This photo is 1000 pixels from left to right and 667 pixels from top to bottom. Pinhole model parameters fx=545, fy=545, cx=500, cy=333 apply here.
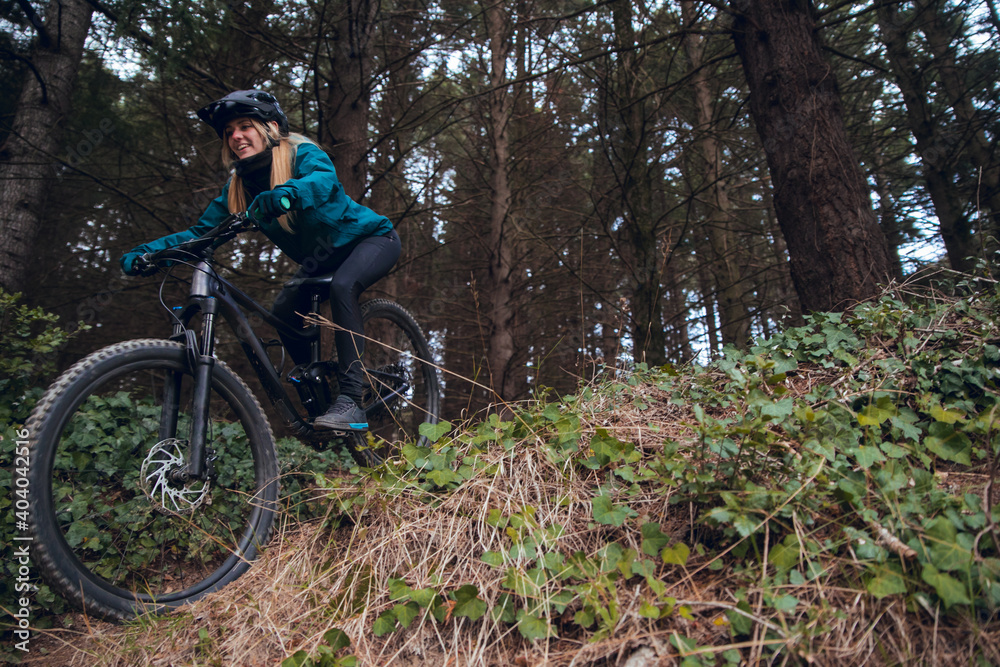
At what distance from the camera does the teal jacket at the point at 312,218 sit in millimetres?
2586

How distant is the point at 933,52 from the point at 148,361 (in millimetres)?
9824

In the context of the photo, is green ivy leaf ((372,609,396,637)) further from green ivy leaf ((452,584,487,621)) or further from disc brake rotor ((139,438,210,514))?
disc brake rotor ((139,438,210,514))

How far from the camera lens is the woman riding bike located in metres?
2.66

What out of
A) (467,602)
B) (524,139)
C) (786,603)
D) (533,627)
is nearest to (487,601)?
(467,602)

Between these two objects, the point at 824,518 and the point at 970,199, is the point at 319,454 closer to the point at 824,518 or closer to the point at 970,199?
the point at 824,518

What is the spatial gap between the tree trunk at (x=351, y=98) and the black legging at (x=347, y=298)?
5.47 ft

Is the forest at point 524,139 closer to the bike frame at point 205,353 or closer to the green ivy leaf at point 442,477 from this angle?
the green ivy leaf at point 442,477

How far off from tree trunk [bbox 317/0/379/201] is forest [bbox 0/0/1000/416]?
0.07 ft

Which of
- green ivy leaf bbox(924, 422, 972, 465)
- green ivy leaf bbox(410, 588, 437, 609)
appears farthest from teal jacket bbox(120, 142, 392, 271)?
green ivy leaf bbox(924, 422, 972, 465)

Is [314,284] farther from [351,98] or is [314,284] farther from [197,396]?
[351,98]

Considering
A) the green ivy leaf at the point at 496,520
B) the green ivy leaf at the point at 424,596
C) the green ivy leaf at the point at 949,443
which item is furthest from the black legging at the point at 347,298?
the green ivy leaf at the point at 949,443

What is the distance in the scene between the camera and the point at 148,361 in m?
2.22

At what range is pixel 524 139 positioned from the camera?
8852mm

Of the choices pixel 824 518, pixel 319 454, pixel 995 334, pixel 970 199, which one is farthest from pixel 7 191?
pixel 970 199
